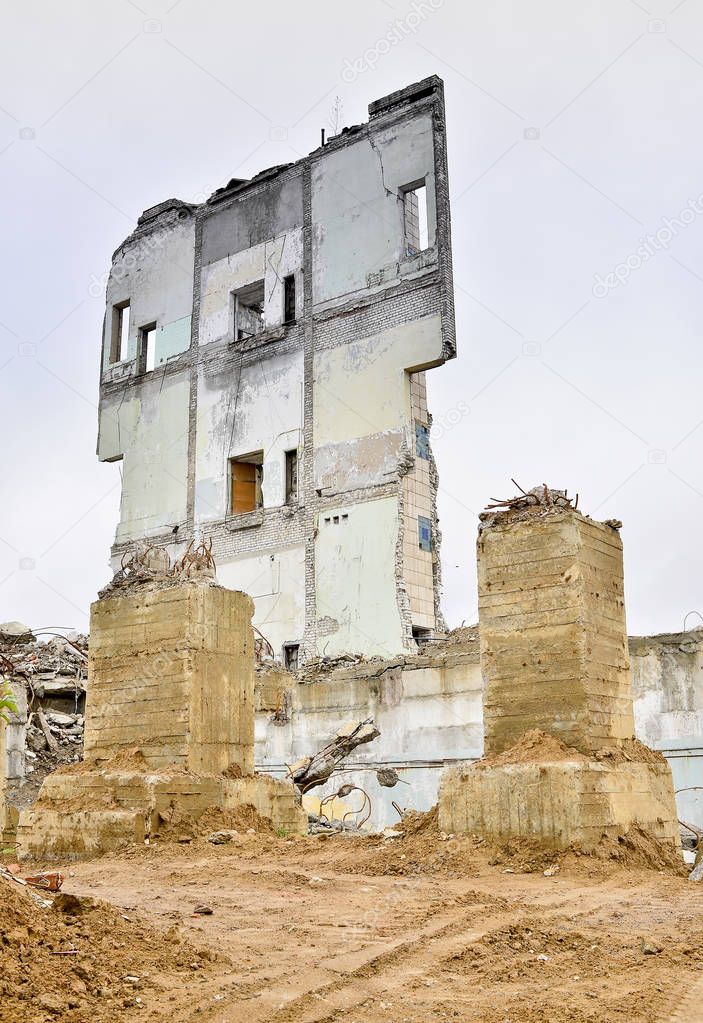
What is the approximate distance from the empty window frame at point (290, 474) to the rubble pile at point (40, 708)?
5.79m

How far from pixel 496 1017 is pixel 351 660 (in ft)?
48.7

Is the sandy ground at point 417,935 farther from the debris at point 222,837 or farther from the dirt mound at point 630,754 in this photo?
the dirt mound at point 630,754

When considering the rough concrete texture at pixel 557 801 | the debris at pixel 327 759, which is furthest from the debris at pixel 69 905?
the debris at pixel 327 759

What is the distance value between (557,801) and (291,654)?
15923 mm

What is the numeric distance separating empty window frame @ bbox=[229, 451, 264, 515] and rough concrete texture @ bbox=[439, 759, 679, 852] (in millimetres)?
17955

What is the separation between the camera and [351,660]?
18.3m

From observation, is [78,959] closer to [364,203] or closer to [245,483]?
[364,203]

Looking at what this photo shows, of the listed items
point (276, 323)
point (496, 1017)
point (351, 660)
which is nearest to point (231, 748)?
point (496, 1017)

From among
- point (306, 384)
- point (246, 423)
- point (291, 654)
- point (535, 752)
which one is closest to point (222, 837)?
point (535, 752)

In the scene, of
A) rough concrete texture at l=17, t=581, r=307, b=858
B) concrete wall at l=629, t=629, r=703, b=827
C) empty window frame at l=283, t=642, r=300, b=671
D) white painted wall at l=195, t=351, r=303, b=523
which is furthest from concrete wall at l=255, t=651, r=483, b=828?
white painted wall at l=195, t=351, r=303, b=523

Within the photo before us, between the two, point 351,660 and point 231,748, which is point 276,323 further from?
point 231,748

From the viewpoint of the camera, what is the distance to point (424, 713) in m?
14.4

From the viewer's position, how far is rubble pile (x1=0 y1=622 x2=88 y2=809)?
16.8 metres

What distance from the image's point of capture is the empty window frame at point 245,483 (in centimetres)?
2498
